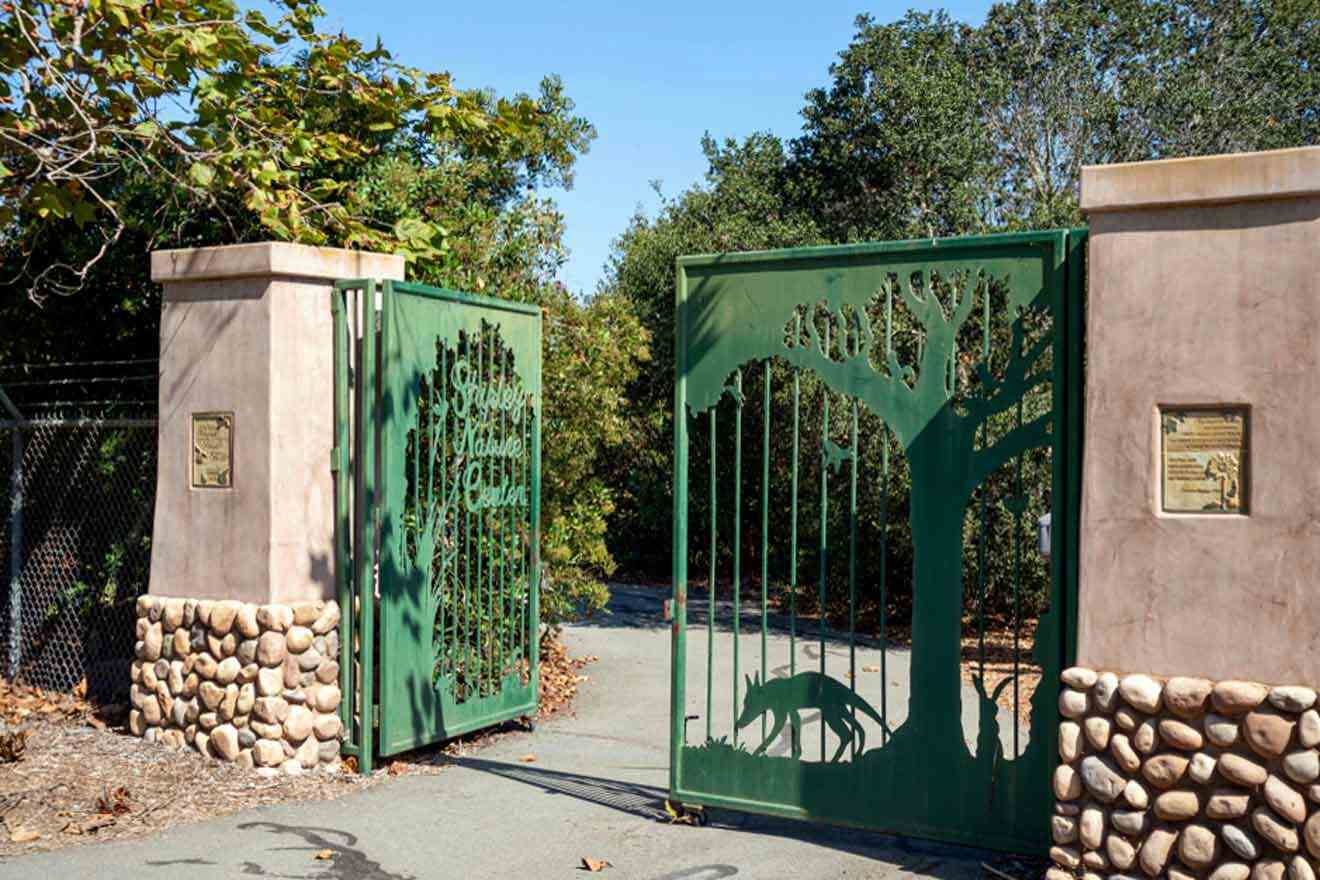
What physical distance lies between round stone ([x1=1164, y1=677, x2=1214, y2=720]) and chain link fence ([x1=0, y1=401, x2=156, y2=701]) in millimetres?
6842

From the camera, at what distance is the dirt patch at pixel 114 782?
6.69 m

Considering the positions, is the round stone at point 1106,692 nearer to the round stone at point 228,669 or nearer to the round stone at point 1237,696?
the round stone at point 1237,696

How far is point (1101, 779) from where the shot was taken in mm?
5293

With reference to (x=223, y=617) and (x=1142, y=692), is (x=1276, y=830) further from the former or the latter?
(x=223, y=617)

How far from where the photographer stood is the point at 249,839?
6.57 meters

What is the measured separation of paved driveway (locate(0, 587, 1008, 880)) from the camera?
20.0 feet

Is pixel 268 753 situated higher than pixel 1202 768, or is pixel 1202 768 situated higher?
pixel 1202 768

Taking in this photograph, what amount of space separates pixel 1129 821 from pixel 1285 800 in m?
0.61

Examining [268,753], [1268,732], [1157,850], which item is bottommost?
[268,753]

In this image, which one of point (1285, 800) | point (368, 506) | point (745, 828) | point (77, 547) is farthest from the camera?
point (77, 547)

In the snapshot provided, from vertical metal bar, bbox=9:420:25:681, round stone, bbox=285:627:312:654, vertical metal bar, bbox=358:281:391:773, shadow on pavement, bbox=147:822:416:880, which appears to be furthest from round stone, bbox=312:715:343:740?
vertical metal bar, bbox=9:420:25:681

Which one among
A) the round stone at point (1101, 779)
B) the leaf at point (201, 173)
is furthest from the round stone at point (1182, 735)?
the leaf at point (201, 173)

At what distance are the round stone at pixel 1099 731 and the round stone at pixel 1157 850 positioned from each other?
38 cm

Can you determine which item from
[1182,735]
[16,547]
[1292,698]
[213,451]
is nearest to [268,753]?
[213,451]
